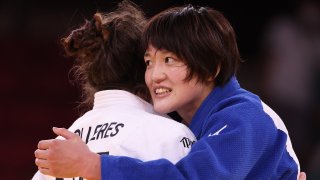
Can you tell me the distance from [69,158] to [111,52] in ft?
1.45

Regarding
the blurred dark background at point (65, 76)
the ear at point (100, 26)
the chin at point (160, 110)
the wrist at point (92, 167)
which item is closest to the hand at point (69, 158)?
the wrist at point (92, 167)

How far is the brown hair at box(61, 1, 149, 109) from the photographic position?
7.11 ft

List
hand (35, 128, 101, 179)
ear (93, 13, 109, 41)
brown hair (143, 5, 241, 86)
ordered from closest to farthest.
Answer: hand (35, 128, 101, 179), brown hair (143, 5, 241, 86), ear (93, 13, 109, 41)

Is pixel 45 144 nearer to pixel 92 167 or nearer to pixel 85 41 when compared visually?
pixel 92 167

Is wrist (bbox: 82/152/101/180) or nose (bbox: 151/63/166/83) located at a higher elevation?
nose (bbox: 151/63/166/83)

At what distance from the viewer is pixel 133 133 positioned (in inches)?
76.4

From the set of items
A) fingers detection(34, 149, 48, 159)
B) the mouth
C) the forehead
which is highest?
the forehead

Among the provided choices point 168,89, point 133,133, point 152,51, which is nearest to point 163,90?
point 168,89

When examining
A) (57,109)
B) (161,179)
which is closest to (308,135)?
(57,109)

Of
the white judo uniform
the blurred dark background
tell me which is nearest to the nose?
the white judo uniform

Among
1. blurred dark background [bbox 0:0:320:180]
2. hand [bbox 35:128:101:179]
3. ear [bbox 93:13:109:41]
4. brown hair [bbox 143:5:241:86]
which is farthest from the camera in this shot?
blurred dark background [bbox 0:0:320:180]

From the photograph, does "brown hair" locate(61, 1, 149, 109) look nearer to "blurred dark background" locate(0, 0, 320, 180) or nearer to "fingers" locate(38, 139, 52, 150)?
"fingers" locate(38, 139, 52, 150)

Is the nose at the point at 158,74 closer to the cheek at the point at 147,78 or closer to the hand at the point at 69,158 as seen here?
the cheek at the point at 147,78

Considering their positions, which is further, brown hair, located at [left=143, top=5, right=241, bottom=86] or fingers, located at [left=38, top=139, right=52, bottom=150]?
brown hair, located at [left=143, top=5, right=241, bottom=86]
